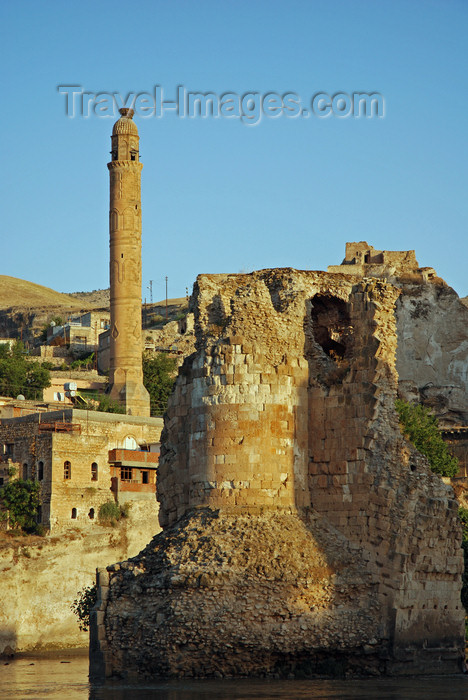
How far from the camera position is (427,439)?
43062 mm

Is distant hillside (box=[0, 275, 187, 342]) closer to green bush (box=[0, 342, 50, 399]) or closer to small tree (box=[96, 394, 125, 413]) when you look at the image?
green bush (box=[0, 342, 50, 399])

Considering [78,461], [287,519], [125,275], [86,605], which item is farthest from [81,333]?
[287,519]

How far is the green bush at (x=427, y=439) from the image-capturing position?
42088 mm

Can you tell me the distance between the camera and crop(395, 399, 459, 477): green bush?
42088mm

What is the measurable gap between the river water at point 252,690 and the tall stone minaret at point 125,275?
31.7 m

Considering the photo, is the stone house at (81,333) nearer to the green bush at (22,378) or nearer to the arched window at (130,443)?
the green bush at (22,378)

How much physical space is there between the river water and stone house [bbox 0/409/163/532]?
1556 cm

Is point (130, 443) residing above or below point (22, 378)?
below

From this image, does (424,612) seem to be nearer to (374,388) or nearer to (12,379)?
(374,388)

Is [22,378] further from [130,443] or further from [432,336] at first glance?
[432,336]

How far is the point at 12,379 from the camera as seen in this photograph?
197ft

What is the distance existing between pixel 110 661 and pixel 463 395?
40.3 m

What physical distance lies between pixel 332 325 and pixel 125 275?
102ft

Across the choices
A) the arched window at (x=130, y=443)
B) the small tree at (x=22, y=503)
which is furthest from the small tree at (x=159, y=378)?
the small tree at (x=22, y=503)
